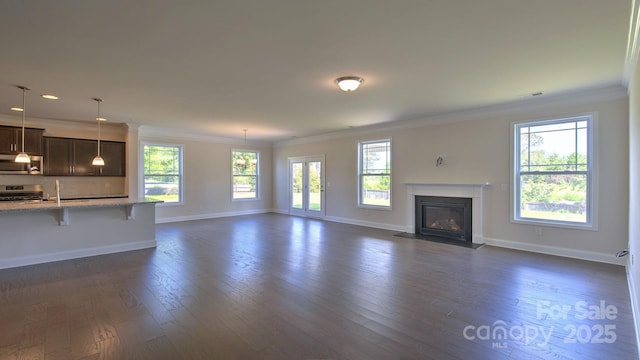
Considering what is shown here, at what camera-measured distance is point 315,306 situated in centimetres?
300

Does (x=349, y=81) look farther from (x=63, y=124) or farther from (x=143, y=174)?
(x=63, y=124)

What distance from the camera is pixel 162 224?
7.94 m

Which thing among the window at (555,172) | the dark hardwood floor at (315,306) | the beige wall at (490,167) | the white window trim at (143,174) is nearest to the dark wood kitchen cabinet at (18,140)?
the white window trim at (143,174)

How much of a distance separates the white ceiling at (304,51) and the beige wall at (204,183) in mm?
3413

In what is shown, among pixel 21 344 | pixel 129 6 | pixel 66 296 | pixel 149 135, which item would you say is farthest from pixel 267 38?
pixel 149 135

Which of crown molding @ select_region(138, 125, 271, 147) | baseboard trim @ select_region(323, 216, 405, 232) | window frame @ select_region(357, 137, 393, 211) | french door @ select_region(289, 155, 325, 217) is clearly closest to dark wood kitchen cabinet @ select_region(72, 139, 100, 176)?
crown molding @ select_region(138, 125, 271, 147)

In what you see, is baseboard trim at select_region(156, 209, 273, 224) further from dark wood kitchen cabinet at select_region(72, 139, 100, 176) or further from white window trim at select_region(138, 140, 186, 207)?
dark wood kitchen cabinet at select_region(72, 139, 100, 176)

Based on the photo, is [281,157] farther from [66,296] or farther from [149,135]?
[66,296]

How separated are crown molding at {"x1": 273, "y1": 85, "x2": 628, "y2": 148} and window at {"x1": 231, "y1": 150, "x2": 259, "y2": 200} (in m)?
3.77

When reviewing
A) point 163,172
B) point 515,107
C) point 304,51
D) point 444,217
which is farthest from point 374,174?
point 163,172

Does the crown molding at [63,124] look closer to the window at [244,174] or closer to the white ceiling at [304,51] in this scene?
the white ceiling at [304,51]

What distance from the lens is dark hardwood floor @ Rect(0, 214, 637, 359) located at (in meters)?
2.29

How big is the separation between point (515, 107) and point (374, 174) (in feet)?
10.9

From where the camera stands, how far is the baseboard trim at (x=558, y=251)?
14.6 feet
